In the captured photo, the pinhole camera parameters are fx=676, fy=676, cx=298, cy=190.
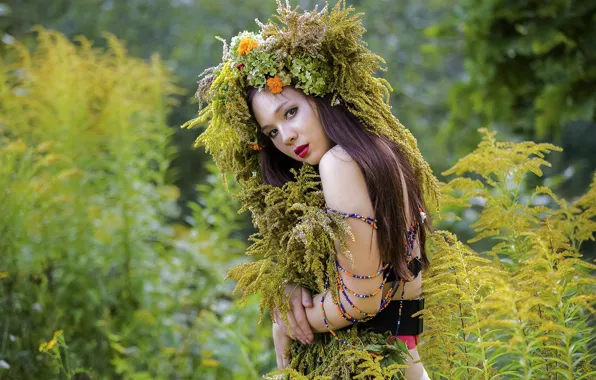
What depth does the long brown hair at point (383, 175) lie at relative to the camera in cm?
185

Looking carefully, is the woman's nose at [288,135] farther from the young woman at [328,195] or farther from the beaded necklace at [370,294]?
the beaded necklace at [370,294]

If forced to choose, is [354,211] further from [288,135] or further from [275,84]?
[275,84]

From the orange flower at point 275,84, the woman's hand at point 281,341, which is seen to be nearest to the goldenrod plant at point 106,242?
the woman's hand at point 281,341

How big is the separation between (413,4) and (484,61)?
4.09 meters

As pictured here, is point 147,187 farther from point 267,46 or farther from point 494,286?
point 494,286

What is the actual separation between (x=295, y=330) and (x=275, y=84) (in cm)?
74

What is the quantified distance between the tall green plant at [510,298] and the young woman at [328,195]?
0.13m

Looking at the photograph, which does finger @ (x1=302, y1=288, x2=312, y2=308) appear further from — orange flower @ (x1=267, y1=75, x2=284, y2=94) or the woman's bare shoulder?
orange flower @ (x1=267, y1=75, x2=284, y2=94)

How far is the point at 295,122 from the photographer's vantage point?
6.54 feet

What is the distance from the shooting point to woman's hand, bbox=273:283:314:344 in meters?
2.00

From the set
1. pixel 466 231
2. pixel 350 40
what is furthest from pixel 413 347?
pixel 466 231

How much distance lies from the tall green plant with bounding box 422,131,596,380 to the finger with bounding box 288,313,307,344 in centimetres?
36

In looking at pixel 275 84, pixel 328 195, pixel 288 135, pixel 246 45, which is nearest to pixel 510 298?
pixel 328 195

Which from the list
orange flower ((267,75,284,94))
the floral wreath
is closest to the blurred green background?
the floral wreath
